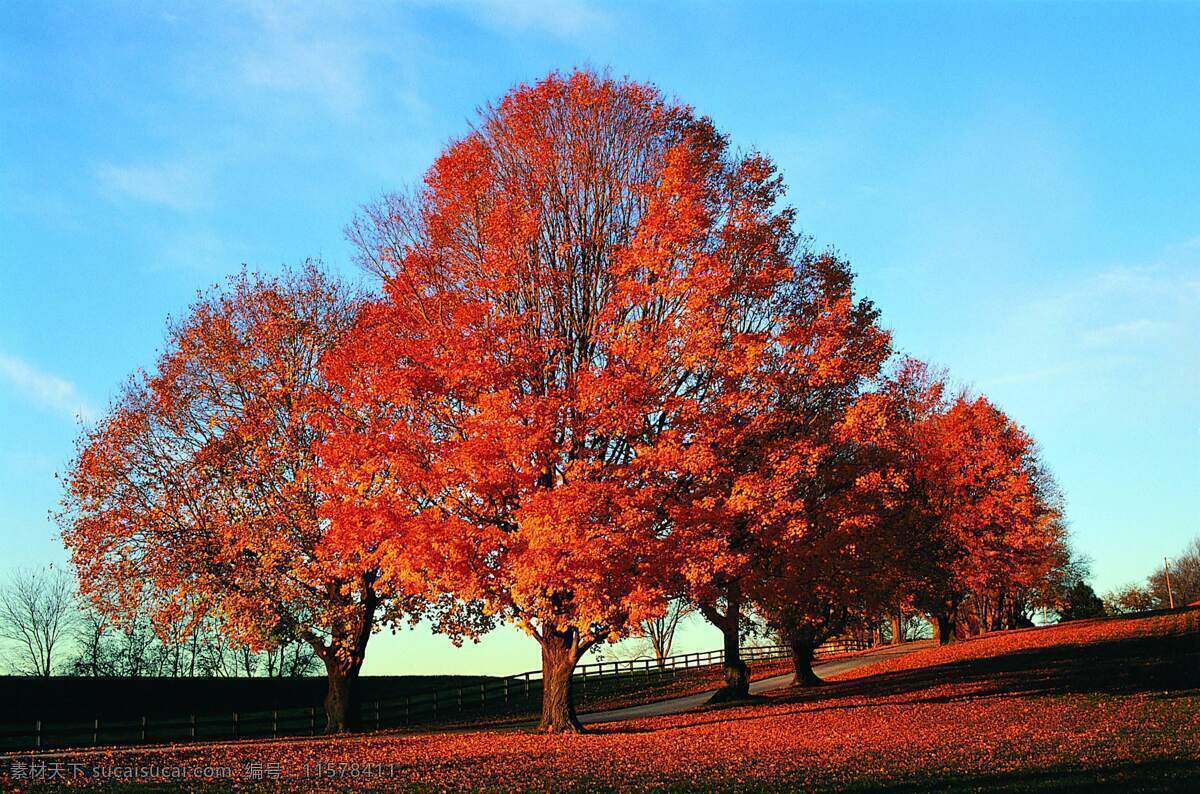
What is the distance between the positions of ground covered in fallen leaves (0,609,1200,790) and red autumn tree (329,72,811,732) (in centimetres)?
312

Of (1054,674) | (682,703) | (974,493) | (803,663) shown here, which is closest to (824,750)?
(682,703)

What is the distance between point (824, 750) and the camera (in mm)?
20000

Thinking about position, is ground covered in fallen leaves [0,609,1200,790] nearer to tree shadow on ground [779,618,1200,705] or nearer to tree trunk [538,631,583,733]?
tree shadow on ground [779,618,1200,705]

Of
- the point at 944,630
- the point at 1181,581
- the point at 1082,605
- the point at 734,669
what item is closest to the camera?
the point at 734,669

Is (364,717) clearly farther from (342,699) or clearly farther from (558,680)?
(558,680)

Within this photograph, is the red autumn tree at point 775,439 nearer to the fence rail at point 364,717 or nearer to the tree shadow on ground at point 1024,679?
the tree shadow on ground at point 1024,679

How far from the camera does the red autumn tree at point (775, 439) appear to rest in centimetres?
2066

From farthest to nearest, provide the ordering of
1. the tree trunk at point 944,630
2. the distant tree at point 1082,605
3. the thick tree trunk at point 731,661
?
the distant tree at point 1082,605
the tree trunk at point 944,630
the thick tree trunk at point 731,661

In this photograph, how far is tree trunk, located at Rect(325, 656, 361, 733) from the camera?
31.2 meters

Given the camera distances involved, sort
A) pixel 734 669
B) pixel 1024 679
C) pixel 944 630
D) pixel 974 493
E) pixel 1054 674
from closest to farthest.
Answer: pixel 734 669 → pixel 1024 679 → pixel 1054 674 → pixel 974 493 → pixel 944 630

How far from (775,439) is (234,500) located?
17354mm

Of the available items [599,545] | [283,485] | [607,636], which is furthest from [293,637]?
[599,545]

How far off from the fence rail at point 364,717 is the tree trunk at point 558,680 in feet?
34.6

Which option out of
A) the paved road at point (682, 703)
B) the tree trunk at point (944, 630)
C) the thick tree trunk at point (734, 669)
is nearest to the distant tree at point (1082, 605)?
the tree trunk at point (944, 630)
